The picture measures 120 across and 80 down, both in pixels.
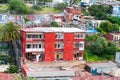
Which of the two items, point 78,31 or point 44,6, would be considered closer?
point 78,31

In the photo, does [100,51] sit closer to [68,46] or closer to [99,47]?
[99,47]

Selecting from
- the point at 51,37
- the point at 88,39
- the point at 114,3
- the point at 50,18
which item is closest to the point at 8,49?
the point at 51,37

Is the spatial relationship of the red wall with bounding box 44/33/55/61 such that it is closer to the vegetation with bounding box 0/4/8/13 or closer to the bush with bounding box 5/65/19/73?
the bush with bounding box 5/65/19/73

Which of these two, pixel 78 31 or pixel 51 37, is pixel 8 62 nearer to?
pixel 51 37

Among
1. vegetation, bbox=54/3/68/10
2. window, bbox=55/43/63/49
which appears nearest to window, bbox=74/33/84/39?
window, bbox=55/43/63/49

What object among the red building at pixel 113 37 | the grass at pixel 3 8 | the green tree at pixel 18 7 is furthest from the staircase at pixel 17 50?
the grass at pixel 3 8

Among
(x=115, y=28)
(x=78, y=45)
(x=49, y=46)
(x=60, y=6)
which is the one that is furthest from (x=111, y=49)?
(x=60, y=6)
